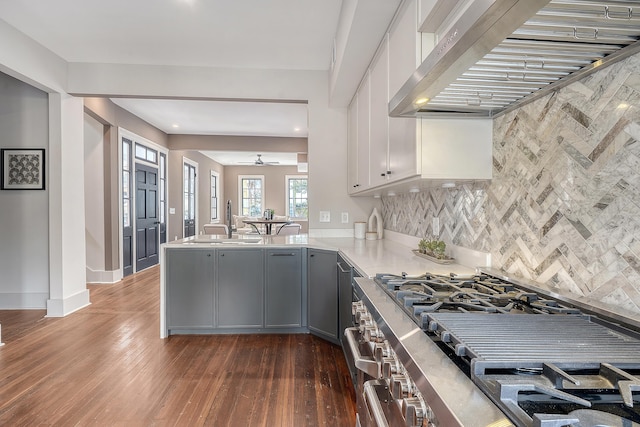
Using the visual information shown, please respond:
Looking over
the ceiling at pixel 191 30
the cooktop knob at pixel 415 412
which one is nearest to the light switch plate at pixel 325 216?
the ceiling at pixel 191 30

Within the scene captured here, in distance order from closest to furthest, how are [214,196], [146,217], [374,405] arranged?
1. [374,405]
2. [146,217]
3. [214,196]

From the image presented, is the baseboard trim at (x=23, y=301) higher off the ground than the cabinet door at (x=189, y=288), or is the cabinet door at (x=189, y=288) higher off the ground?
the cabinet door at (x=189, y=288)

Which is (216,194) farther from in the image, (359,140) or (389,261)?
(389,261)

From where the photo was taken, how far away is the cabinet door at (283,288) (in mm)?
2990

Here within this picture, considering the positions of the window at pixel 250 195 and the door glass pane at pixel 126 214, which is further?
the window at pixel 250 195

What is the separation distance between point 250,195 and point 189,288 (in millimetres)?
8432

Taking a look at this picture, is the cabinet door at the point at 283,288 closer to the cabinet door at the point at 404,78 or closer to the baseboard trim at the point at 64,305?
the cabinet door at the point at 404,78

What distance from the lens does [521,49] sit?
3.19 ft

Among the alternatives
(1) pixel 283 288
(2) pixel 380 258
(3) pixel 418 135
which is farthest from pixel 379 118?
(1) pixel 283 288

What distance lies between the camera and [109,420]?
5.95 feet

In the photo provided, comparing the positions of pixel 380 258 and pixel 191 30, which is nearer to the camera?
pixel 380 258

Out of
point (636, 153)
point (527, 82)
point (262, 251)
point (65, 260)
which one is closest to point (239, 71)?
point (262, 251)

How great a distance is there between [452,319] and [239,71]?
11.4 feet

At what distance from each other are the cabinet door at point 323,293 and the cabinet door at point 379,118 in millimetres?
777
